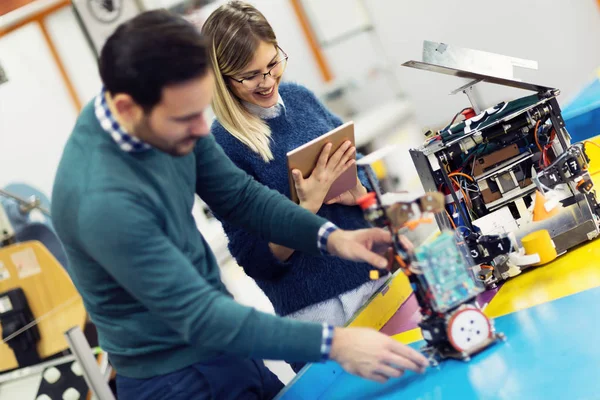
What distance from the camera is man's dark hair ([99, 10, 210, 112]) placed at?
0.97 m

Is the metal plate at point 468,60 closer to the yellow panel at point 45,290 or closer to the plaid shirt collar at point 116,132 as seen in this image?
the plaid shirt collar at point 116,132

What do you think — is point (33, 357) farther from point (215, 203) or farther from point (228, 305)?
point (228, 305)

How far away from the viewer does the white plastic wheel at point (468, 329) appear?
46.1 inches

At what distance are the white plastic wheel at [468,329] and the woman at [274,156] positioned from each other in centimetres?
49

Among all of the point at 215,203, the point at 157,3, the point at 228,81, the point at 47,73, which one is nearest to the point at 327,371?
the point at 215,203

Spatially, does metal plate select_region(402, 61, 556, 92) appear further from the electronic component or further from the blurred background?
the blurred background

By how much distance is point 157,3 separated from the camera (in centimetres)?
445

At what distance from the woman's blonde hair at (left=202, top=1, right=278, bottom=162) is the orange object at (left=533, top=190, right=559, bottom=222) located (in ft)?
2.11

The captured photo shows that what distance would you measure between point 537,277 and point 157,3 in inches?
144

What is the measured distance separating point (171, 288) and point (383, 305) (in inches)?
31.2

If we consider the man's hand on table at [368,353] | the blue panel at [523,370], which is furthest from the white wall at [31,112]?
the man's hand on table at [368,353]

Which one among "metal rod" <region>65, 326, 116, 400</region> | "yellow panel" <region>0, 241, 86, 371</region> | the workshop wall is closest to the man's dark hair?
"metal rod" <region>65, 326, 116, 400</region>

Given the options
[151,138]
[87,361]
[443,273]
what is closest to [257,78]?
[151,138]

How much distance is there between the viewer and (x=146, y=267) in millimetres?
999
